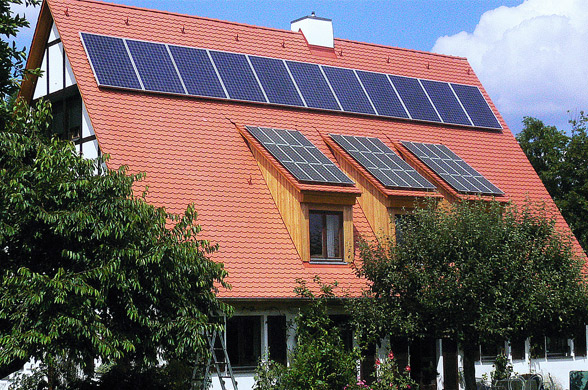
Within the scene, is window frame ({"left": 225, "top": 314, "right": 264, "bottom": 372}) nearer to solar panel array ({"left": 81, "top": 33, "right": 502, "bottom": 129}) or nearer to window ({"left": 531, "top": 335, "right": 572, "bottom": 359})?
solar panel array ({"left": 81, "top": 33, "right": 502, "bottom": 129})

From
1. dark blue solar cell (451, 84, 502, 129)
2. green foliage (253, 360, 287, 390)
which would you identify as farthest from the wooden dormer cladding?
dark blue solar cell (451, 84, 502, 129)

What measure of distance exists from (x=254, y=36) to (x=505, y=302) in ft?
45.4

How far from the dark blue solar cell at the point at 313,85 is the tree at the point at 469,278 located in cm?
735

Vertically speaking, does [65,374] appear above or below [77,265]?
below

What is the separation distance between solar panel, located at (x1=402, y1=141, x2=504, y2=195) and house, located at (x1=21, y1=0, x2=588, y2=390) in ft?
0.24

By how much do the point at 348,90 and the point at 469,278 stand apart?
11.3 meters

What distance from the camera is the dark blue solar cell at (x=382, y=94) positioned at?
31.5 meters

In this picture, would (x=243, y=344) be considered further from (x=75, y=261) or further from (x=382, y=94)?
(x=382, y=94)

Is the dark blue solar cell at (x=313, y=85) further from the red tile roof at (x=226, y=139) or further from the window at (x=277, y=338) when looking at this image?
the window at (x=277, y=338)

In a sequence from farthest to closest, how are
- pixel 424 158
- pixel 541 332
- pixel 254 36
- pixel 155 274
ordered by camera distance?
pixel 254 36
pixel 424 158
pixel 541 332
pixel 155 274

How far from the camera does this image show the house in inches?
971

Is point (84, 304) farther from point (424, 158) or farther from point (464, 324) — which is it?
point (424, 158)

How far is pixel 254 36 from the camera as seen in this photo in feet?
103

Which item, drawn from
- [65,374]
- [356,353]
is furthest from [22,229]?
[356,353]
